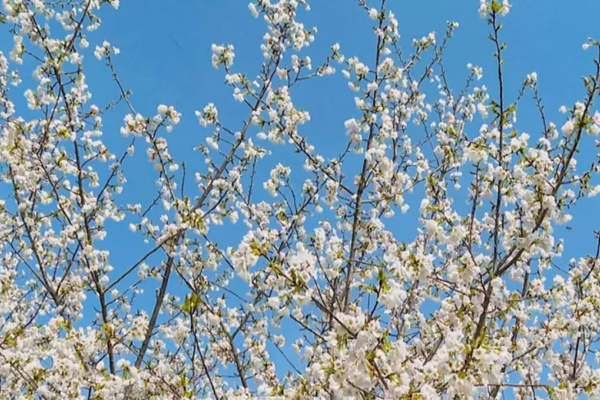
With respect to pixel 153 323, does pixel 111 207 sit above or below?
above

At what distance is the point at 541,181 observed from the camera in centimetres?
383

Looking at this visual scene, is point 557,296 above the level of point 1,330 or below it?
below

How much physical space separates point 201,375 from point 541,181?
499 cm

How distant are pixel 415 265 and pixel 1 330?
5504mm

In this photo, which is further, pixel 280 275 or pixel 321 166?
pixel 321 166

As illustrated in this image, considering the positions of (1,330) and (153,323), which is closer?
(153,323)

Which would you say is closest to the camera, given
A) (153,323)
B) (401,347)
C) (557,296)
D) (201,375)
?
(401,347)

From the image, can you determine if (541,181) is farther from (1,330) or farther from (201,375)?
(1,330)

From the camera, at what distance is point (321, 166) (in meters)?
5.98

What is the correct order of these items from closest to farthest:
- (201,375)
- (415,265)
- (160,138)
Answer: (415,265) → (160,138) → (201,375)

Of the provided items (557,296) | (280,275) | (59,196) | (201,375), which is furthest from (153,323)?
(557,296)

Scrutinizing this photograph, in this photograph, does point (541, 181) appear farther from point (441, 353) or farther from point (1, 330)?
point (1, 330)

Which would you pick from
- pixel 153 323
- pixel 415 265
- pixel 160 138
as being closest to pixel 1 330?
pixel 153 323

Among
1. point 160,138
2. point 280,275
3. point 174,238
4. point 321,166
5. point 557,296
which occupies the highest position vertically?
point 160,138
